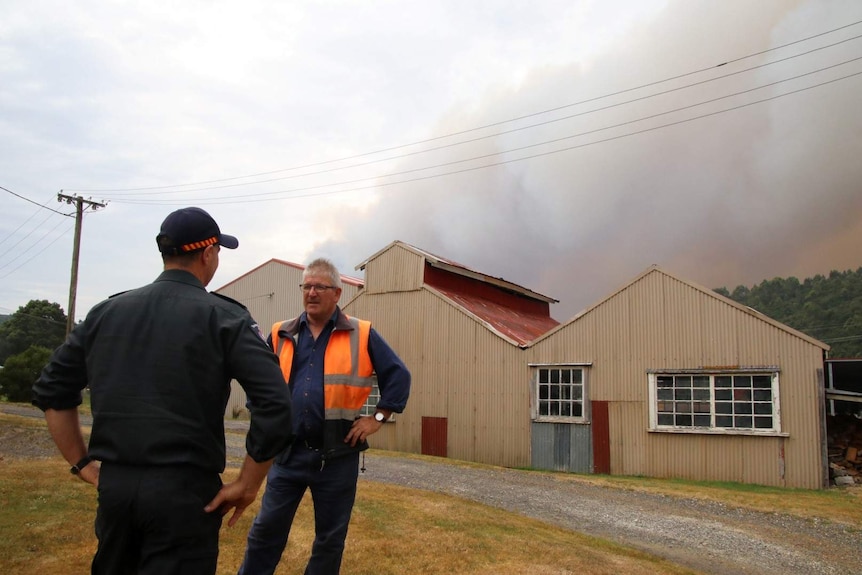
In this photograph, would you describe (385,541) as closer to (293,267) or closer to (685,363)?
(685,363)

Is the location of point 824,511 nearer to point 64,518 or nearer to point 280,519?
point 280,519

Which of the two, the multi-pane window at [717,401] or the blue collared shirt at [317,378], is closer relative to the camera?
the blue collared shirt at [317,378]

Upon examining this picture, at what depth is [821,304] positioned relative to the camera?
2692 inches

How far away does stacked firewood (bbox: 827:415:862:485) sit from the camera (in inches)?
550

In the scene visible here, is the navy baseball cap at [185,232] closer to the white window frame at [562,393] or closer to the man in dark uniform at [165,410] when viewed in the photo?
the man in dark uniform at [165,410]

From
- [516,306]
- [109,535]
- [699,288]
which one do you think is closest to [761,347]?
[699,288]

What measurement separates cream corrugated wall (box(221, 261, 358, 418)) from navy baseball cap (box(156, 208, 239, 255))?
27697 millimetres

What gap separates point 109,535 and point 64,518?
471 cm

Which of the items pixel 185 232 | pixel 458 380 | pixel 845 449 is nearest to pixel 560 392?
pixel 458 380

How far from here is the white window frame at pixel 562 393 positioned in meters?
16.1

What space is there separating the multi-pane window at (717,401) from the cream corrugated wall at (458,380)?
370cm

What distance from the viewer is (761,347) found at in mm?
13844

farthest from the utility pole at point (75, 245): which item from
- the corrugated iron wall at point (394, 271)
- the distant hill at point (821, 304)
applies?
the distant hill at point (821, 304)

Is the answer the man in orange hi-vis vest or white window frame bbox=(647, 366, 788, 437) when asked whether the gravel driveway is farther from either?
the man in orange hi-vis vest
